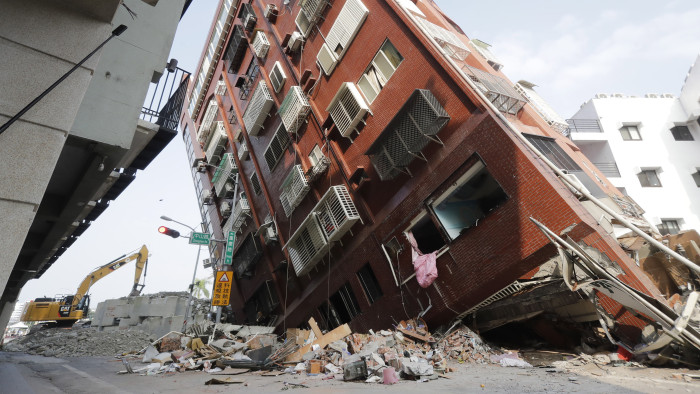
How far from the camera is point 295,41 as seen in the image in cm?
1465

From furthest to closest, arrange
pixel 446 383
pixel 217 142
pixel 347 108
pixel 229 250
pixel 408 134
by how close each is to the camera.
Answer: pixel 217 142, pixel 229 250, pixel 347 108, pixel 408 134, pixel 446 383

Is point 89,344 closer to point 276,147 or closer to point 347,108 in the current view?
point 276,147

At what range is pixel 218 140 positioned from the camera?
20.7 meters

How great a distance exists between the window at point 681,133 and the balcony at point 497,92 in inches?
608

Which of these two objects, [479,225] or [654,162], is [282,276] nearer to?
[479,225]

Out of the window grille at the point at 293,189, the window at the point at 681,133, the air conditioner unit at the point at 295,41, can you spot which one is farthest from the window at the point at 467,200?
the window at the point at 681,133

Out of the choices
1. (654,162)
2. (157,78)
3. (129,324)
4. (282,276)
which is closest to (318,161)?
(282,276)

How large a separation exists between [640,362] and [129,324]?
28575 mm

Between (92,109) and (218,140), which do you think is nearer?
(92,109)

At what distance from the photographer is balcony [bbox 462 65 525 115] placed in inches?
392

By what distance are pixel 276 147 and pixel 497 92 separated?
973 cm

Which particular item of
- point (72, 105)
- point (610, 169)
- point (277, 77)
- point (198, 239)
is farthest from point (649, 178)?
point (72, 105)

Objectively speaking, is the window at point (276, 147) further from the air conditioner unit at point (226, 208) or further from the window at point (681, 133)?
the window at point (681, 133)

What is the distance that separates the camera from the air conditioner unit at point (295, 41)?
14.6 metres
